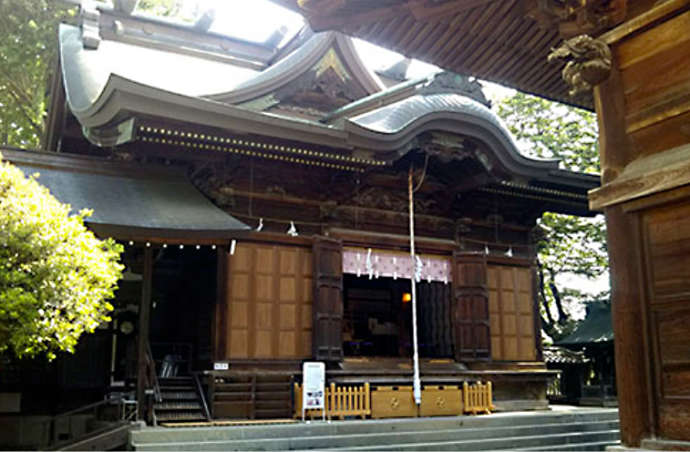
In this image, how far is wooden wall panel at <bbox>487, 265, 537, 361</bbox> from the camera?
14125mm

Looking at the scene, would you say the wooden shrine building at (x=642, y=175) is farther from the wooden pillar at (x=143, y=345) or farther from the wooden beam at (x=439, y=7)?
the wooden pillar at (x=143, y=345)

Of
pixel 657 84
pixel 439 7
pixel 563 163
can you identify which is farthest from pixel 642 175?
pixel 563 163

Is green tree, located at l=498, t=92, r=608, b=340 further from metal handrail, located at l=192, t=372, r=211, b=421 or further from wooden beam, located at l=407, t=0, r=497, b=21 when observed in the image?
wooden beam, located at l=407, t=0, r=497, b=21

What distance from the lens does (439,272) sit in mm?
13836

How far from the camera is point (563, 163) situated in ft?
68.8

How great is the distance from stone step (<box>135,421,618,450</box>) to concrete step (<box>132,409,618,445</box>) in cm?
9

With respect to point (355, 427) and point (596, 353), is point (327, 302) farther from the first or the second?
point (596, 353)

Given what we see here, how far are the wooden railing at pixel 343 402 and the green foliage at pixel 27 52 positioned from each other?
42.0 feet

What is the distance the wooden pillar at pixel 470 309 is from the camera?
44.5 ft

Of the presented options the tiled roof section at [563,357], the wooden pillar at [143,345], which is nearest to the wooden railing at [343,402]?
the wooden pillar at [143,345]

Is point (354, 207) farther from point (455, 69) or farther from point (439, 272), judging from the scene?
point (455, 69)

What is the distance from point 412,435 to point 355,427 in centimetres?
88

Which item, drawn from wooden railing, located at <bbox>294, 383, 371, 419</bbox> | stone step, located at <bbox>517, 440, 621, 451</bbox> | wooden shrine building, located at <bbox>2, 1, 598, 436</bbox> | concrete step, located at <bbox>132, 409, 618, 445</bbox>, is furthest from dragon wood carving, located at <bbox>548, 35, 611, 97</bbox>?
stone step, located at <bbox>517, 440, 621, 451</bbox>

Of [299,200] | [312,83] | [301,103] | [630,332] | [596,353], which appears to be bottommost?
[596,353]
